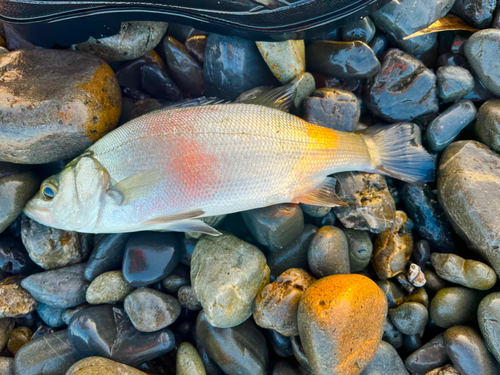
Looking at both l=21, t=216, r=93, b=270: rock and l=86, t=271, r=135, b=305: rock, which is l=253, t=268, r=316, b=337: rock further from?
l=21, t=216, r=93, b=270: rock

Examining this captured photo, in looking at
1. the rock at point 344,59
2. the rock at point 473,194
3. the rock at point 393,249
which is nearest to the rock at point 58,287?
the rock at point 393,249

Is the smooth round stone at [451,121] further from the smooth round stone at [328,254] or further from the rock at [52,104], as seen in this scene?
the rock at [52,104]

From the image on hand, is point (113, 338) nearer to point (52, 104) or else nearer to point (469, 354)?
point (52, 104)

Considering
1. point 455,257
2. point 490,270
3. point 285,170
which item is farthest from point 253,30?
point 490,270

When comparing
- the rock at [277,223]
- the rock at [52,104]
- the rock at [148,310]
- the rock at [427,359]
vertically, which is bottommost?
the rock at [427,359]

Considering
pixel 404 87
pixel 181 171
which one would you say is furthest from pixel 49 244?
pixel 404 87

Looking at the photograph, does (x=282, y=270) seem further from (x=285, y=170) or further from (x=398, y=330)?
(x=398, y=330)
